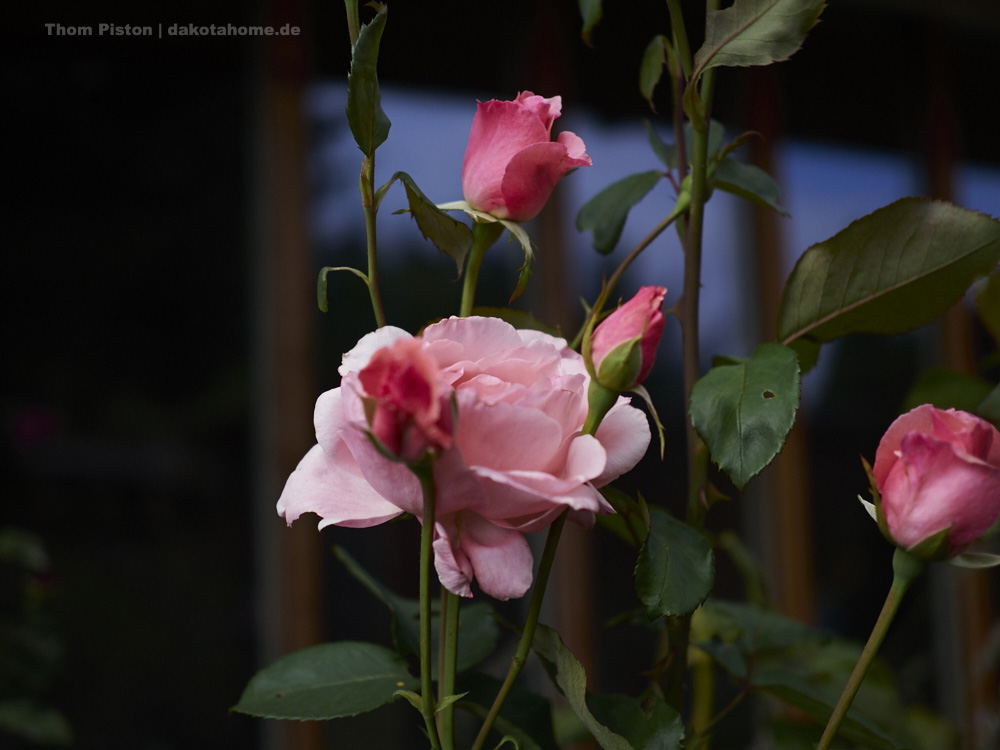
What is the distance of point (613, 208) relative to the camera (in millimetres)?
394

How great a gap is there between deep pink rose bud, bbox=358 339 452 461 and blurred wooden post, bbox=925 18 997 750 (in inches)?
82.8

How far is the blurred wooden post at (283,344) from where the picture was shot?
1407 millimetres

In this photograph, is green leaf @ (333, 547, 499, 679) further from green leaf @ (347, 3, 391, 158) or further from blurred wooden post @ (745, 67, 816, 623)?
blurred wooden post @ (745, 67, 816, 623)

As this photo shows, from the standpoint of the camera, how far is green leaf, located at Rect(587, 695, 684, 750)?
0.80ft

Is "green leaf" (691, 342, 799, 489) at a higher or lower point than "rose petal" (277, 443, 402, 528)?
higher

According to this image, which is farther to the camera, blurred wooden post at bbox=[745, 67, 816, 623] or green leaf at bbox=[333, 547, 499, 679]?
blurred wooden post at bbox=[745, 67, 816, 623]

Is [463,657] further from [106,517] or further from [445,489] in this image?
[106,517]

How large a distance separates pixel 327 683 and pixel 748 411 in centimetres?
18

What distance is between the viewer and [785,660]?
617mm

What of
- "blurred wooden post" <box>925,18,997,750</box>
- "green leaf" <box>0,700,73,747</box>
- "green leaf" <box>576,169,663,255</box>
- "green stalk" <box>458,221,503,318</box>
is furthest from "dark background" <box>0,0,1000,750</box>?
"blurred wooden post" <box>925,18,997,750</box>

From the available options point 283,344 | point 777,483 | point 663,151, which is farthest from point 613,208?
point 777,483

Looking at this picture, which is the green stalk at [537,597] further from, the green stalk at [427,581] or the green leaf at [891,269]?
the green leaf at [891,269]

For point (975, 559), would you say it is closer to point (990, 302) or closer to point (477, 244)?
point (477, 244)

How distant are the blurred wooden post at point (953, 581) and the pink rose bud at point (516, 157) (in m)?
2.00
